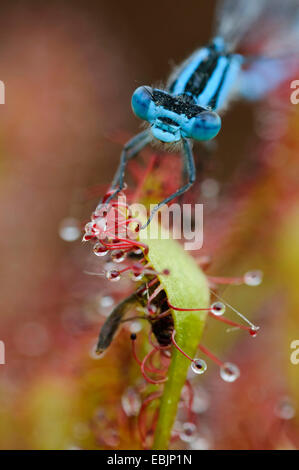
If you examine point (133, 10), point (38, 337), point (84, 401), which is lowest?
point (84, 401)

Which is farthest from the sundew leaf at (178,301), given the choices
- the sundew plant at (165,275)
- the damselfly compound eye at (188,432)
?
the damselfly compound eye at (188,432)

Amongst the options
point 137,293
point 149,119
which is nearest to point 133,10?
point 149,119

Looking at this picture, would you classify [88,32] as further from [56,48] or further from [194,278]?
[194,278]

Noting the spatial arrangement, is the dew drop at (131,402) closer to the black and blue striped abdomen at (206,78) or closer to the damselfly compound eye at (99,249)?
the damselfly compound eye at (99,249)

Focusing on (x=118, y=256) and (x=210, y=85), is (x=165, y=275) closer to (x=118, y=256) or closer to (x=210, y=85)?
(x=118, y=256)

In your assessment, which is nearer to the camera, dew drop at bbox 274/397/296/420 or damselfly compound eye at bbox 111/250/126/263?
damselfly compound eye at bbox 111/250/126/263

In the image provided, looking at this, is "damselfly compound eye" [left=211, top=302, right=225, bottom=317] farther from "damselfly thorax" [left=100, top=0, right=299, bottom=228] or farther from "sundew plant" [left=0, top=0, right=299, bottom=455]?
"damselfly thorax" [left=100, top=0, right=299, bottom=228]

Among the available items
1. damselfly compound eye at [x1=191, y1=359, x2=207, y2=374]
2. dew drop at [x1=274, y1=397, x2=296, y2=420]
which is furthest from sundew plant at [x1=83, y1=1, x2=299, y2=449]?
dew drop at [x1=274, y1=397, x2=296, y2=420]
